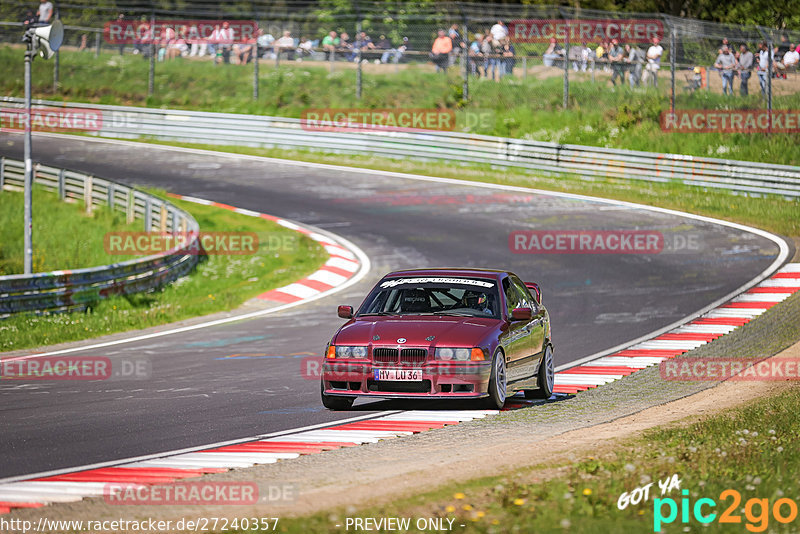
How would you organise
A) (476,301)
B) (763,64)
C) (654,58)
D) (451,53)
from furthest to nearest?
(451,53), (654,58), (763,64), (476,301)

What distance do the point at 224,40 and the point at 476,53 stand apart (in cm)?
905

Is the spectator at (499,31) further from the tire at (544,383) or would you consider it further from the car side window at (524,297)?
the tire at (544,383)

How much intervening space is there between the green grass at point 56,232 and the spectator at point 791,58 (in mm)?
17222

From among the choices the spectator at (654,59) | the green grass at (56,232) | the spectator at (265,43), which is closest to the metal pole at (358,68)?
the spectator at (265,43)

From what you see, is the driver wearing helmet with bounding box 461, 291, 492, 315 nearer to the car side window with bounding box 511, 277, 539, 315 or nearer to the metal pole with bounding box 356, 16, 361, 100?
the car side window with bounding box 511, 277, 539, 315

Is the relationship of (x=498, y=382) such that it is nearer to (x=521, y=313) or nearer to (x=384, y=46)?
(x=521, y=313)

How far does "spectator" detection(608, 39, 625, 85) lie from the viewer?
32.2m

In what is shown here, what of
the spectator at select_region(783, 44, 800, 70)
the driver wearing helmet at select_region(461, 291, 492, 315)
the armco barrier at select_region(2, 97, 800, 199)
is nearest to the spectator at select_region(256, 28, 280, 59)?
the armco barrier at select_region(2, 97, 800, 199)

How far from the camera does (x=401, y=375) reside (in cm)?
994

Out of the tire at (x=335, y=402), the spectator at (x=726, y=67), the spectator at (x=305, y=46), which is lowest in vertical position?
the tire at (x=335, y=402)

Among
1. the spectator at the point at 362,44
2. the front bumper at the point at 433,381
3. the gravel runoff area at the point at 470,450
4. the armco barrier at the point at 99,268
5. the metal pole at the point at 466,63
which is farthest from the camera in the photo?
the spectator at the point at 362,44

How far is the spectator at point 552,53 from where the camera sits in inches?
1307

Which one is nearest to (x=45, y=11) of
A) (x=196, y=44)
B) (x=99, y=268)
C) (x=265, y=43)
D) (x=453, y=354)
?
(x=196, y=44)

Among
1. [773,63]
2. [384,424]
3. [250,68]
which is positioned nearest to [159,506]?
[384,424]
